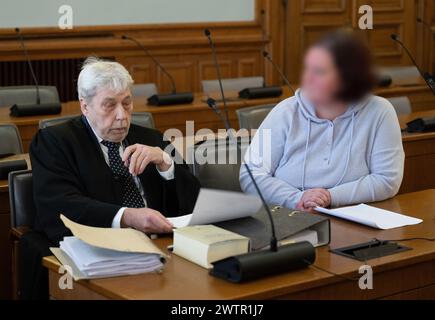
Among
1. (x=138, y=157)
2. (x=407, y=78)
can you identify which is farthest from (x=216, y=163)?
(x=407, y=78)

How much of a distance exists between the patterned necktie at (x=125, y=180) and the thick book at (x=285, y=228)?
58 cm

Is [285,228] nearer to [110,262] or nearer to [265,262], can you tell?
[265,262]

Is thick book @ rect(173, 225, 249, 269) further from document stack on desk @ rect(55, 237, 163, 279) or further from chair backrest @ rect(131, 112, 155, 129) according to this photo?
chair backrest @ rect(131, 112, 155, 129)

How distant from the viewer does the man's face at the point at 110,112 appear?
104 inches

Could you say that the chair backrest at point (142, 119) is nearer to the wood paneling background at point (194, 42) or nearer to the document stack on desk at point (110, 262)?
the document stack on desk at point (110, 262)

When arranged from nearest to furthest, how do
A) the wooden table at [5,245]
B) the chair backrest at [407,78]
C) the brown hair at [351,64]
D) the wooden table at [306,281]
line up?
the brown hair at [351,64] < the wooden table at [306,281] < the wooden table at [5,245] < the chair backrest at [407,78]

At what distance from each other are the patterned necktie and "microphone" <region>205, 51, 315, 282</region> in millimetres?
868

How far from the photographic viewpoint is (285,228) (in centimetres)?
211

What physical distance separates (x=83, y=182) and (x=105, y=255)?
74 cm

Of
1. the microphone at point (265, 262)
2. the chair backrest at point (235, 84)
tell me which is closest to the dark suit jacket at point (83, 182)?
the microphone at point (265, 262)

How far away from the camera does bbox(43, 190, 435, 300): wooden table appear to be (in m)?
1.75

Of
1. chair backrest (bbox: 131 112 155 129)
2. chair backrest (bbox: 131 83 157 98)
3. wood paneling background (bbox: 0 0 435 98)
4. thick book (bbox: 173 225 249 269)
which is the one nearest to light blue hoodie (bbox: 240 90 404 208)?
thick book (bbox: 173 225 249 269)

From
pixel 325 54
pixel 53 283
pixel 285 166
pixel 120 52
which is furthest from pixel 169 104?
pixel 325 54

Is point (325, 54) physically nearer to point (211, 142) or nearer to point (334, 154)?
point (334, 154)
